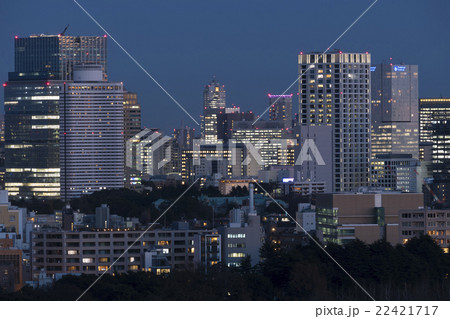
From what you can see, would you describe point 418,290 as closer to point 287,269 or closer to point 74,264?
point 287,269

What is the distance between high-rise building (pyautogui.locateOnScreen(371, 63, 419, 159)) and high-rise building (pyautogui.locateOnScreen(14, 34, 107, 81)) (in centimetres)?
1096

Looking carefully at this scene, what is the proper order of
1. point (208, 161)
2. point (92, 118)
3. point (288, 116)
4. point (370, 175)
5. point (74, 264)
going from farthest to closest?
point (288, 116) < point (208, 161) < point (92, 118) < point (370, 175) < point (74, 264)

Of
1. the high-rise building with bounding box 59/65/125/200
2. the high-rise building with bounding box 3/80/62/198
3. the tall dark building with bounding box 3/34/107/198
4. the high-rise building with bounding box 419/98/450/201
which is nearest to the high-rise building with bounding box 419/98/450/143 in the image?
the high-rise building with bounding box 419/98/450/201

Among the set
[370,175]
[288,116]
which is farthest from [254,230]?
[288,116]

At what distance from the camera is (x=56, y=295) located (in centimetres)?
855

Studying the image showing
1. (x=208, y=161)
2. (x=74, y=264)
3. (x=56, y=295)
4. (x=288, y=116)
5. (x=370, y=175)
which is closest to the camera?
(x=56, y=295)

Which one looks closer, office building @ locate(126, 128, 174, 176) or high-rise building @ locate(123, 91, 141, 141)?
office building @ locate(126, 128, 174, 176)

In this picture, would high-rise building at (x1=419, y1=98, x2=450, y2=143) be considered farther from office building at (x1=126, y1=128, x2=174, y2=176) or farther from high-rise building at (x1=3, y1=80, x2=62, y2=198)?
high-rise building at (x1=3, y1=80, x2=62, y2=198)

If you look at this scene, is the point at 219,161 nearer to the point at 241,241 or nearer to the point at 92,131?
the point at 92,131

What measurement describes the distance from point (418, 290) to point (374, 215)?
26.9 ft

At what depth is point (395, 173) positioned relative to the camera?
3591 centimetres

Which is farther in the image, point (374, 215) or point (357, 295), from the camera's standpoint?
point (374, 215)

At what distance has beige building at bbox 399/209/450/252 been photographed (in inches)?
635

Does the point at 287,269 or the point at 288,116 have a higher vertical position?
the point at 288,116
